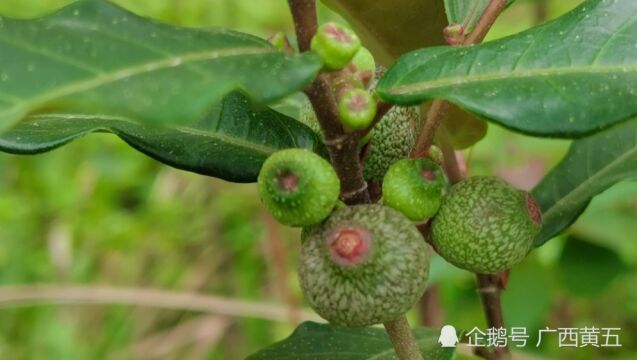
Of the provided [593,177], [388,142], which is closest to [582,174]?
[593,177]

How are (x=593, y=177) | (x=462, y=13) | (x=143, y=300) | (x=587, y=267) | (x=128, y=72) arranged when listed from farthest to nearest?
1. (x=143, y=300)
2. (x=587, y=267)
3. (x=593, y=177)
4. (x=462, y=13)
5. (x=128, y=72)

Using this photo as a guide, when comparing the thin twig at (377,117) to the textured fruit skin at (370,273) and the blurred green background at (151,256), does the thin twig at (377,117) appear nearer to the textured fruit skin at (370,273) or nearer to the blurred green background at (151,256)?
the textured fruit skin at (370,273)

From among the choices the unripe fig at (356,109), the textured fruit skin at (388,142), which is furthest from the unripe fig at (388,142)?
the unripe fig at (356,109)

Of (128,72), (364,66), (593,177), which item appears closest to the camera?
(128,72)

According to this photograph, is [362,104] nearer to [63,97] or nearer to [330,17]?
[63,97]

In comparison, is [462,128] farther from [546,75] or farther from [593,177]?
[546,75]

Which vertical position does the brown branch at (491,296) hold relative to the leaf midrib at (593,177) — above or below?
below
